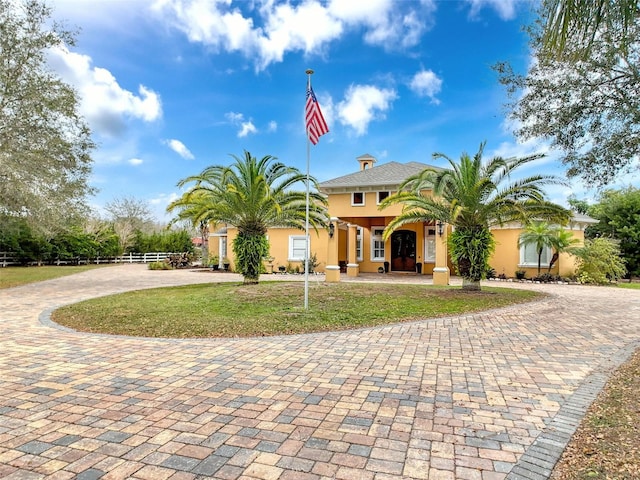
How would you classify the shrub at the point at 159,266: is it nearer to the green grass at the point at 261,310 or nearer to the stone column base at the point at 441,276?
the green grass at the point at 261,310

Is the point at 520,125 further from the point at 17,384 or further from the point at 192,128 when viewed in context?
the point at 192,128

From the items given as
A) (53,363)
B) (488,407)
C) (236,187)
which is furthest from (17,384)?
(236,187)

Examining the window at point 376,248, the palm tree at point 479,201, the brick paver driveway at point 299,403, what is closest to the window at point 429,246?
the window at point 376,248

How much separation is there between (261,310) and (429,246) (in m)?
14.7

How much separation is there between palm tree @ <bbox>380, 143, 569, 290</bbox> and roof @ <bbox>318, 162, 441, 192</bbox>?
207 inches

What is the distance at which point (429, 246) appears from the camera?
21891 mm

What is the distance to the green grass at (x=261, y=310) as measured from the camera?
300 inches

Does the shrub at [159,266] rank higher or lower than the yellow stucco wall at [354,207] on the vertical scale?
lower

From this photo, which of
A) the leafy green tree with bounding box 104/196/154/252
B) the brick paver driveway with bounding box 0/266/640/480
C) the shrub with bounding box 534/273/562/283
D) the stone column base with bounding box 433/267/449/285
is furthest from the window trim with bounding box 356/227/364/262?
the leafy green tree with bounding box 104/196/154/252

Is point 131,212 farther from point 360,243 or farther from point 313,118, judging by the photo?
point 313,118

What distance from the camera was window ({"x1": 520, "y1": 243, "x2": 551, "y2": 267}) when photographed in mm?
19266

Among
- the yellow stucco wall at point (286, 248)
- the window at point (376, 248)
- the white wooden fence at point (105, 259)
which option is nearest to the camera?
the window at point (376, 248)

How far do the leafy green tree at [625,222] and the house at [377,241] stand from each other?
12.3ft

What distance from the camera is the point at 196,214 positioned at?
1370 cm
